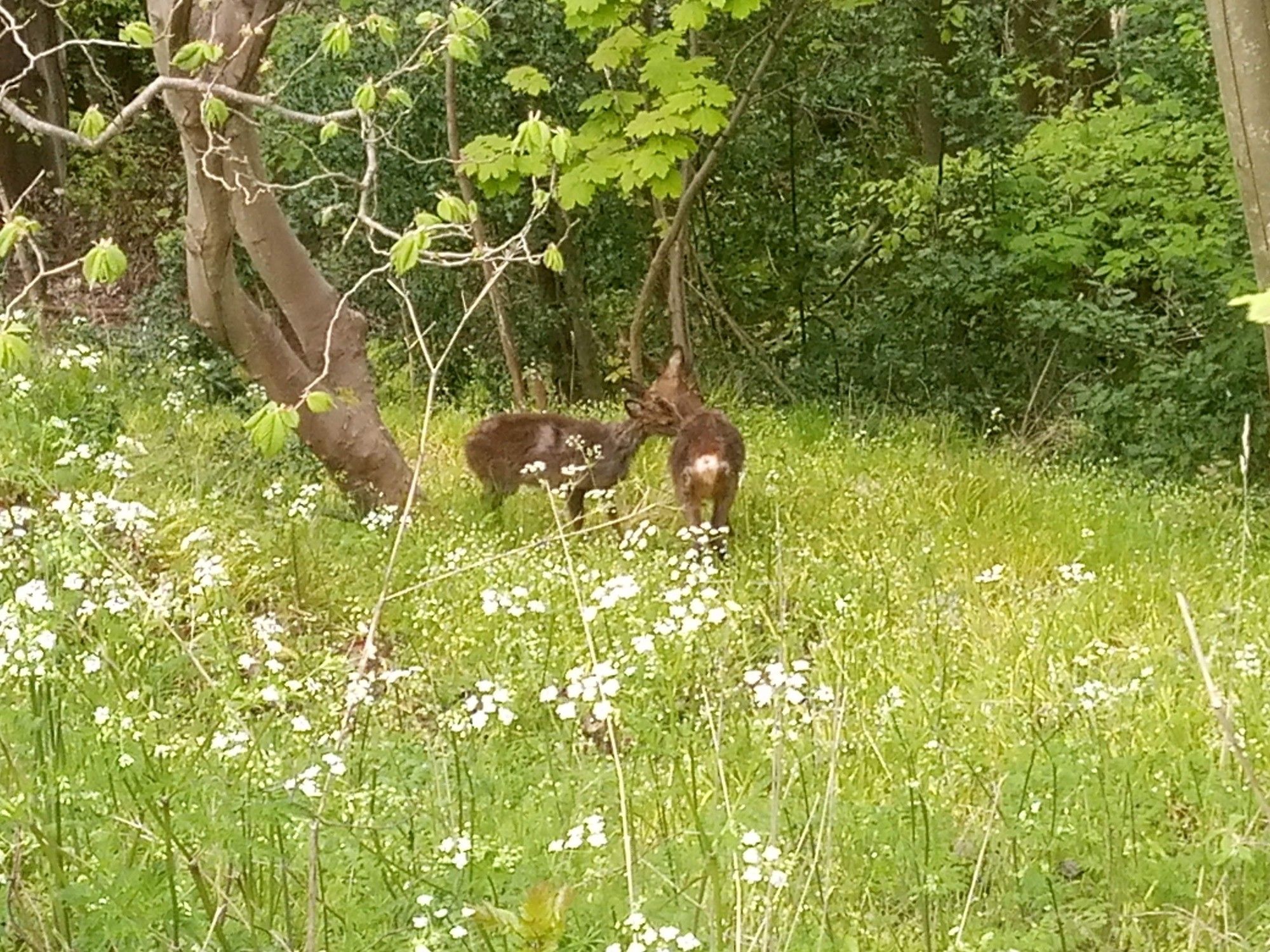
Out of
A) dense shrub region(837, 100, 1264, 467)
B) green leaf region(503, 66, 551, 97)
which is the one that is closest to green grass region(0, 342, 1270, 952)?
Answer: dense shrub region(837, 100, 1264, 467)

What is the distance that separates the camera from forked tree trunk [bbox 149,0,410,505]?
254 inches

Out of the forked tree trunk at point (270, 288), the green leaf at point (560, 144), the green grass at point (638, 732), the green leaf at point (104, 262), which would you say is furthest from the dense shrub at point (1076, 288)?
the green leaf at point (104, 262)

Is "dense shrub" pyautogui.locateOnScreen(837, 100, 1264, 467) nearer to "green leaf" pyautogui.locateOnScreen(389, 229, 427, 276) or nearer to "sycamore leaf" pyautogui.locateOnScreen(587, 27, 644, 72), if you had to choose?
"sycamore leaf" pyautogui.locateOnScreen(587, 27, 644, 72)

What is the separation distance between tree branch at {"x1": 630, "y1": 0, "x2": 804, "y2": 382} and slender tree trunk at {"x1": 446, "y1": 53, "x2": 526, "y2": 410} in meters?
1.11

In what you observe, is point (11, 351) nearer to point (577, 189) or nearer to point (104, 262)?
point (104, 262)

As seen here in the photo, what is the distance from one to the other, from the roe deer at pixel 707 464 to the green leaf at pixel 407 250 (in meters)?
3.23

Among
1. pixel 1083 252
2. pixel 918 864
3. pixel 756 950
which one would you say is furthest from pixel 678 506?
pixel 1083 252

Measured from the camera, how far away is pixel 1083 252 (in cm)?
1101

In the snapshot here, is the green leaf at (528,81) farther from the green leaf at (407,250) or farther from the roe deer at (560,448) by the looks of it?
the green leaf at (407,250)

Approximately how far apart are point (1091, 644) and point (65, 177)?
47.2 feet

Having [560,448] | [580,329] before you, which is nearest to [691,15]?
[560,448]

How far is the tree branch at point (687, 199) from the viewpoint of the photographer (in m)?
10.3

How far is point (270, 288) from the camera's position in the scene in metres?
7.63

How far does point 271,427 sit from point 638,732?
1466 millimetres
